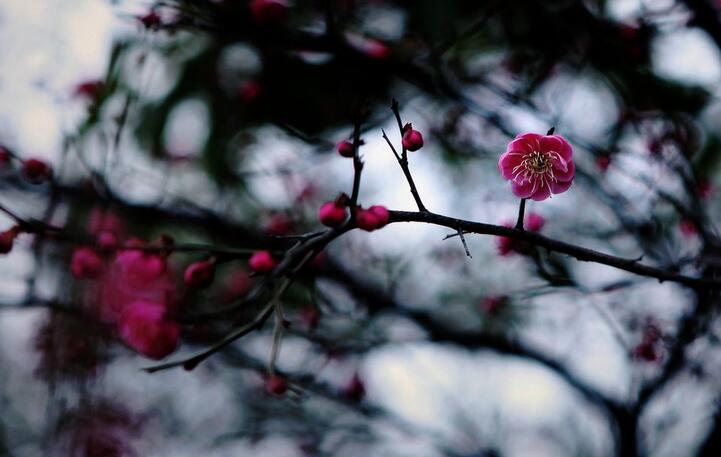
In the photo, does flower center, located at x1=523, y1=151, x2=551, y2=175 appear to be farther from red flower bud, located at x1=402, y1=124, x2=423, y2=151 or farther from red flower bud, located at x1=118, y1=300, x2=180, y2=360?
red flower bud, located at x1=118, y1=300, x2=180, y2=360

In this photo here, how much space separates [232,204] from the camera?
153 inches

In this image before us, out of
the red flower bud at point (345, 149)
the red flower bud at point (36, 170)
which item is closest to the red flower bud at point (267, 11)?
the red flower bud at point (36, 170)

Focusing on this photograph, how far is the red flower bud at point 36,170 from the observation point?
1.82 metres

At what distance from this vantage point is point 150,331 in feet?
4.10

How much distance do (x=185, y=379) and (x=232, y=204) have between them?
136 cm

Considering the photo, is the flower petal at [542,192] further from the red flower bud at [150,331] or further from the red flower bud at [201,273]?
the red flower bud at [150,331]

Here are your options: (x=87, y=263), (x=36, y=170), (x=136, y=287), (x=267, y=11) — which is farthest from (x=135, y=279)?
(x=267, y=11)

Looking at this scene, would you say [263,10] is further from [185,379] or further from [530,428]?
[530,428]

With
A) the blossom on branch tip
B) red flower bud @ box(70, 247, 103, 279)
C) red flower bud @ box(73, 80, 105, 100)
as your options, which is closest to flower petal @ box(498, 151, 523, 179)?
the blossom on branch tip

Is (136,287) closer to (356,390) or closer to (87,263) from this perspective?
(87,263)

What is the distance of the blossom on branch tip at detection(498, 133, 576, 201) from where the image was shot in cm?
124

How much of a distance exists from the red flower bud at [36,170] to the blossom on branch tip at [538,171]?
4.60ft

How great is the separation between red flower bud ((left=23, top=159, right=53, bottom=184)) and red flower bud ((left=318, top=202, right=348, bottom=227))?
3.96ft

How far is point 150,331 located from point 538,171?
2.88 feet
